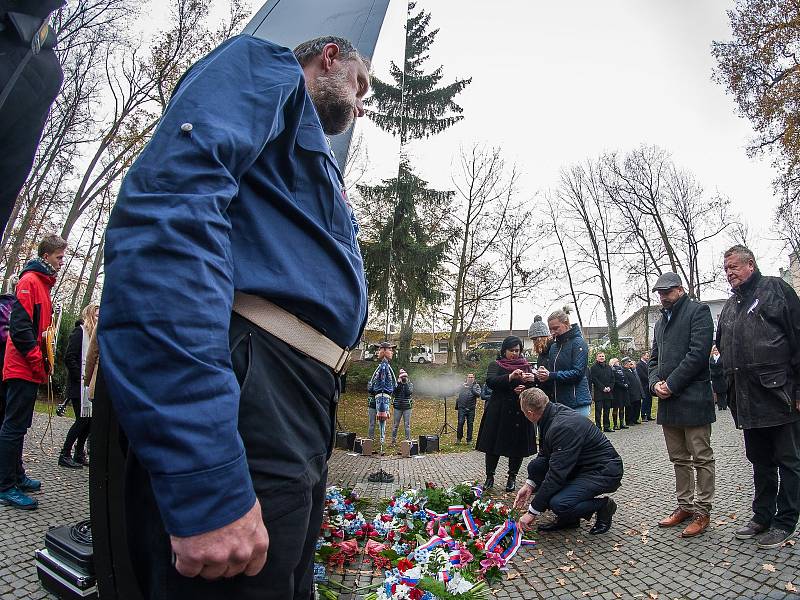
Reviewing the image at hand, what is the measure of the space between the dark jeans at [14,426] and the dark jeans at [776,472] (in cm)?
584

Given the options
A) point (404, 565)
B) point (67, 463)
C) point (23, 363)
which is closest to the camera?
point (404, 565)

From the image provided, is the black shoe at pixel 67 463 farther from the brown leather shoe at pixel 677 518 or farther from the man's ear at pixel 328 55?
the brown leather shoe at pixel 677 518

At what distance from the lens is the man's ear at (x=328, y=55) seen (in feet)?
4.89

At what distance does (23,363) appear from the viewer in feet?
13.4

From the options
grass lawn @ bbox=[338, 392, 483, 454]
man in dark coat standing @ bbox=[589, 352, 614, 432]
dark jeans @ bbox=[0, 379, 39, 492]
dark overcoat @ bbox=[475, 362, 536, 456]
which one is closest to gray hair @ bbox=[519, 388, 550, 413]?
dark overcoat @ bbox=[475, 362, 536, 456]

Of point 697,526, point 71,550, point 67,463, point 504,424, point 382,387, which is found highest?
point 382,387

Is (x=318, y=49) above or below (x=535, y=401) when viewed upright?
above

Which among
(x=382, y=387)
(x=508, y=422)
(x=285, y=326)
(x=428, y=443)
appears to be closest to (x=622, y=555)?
(x=508, y=422)

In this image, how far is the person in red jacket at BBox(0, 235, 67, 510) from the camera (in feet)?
12.8

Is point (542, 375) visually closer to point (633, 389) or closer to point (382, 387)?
point (382, 387)

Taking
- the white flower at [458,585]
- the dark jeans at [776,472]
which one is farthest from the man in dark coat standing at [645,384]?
the white flower at [458,585]

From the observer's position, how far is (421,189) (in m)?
7.38

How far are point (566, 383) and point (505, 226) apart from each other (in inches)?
191

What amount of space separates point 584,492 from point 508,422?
185 cm
